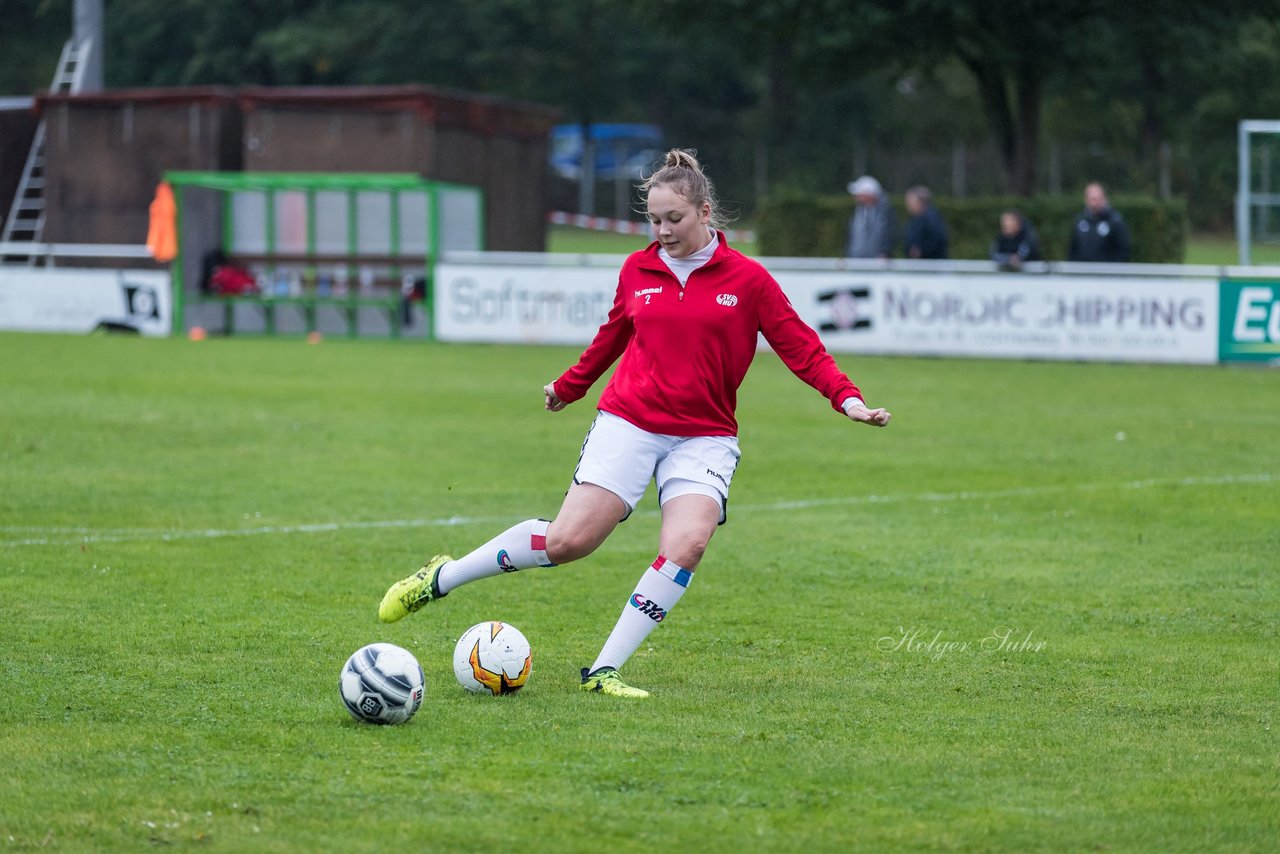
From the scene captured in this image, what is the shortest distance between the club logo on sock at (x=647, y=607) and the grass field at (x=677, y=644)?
29 centimetres

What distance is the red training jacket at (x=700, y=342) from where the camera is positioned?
6.54m

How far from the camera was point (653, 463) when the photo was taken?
21.7 feet

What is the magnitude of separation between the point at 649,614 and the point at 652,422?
702mm

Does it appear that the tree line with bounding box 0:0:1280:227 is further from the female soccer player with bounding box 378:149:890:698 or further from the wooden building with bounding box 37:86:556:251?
the female soccer player with bounding box 378:149:890:698

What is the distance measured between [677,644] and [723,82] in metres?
57.4

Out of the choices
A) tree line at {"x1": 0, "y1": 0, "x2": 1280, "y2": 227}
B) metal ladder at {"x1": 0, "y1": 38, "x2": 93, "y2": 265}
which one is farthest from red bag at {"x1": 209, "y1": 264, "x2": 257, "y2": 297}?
tree line at {"x1": 0, "y1": 0, "x2": 1280, "y2": 227}

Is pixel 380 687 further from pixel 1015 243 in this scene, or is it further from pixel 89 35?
pixel 89 35

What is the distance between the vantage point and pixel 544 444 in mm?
14578

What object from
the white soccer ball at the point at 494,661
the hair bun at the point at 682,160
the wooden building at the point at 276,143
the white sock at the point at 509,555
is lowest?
the white soccer ball at the point at 494,661

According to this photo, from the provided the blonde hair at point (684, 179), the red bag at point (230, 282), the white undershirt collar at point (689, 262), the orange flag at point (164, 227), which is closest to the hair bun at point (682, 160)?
the blonde hair at point (684, 179)

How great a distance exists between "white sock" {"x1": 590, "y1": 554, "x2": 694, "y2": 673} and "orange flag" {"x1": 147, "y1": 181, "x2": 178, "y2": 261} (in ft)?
71.6

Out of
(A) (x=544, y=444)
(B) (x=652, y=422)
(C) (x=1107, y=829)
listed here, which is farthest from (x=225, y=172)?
(C) (x=1107, y=829)

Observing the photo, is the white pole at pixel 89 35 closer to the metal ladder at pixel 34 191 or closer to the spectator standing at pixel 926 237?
the metal ladder at pixel 34 191

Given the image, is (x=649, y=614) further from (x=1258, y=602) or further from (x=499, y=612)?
(x=1258, y=602)
